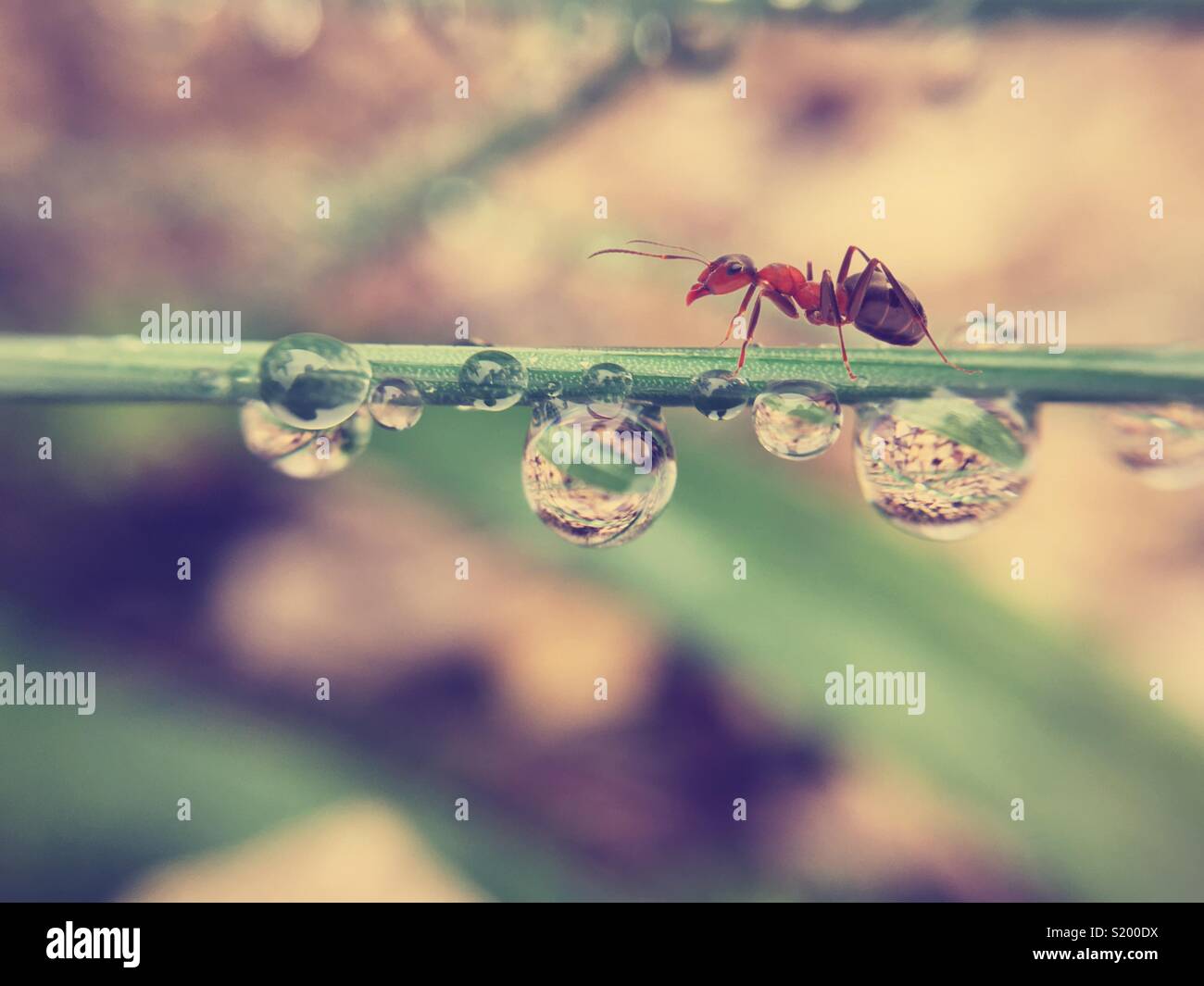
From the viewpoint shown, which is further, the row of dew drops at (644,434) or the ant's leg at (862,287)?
the ant's leg at (862,287)

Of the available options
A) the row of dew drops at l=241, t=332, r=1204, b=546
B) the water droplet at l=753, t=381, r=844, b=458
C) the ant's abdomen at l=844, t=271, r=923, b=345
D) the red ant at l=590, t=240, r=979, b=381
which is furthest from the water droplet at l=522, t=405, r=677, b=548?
the ant's abdomen at l=844, t=271, r=923, b=345

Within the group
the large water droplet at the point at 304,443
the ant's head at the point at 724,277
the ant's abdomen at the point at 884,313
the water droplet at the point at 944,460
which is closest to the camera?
the water droplet at the point at 944,460

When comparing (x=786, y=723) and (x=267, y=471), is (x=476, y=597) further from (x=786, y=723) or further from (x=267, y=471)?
(x=786, y=723)

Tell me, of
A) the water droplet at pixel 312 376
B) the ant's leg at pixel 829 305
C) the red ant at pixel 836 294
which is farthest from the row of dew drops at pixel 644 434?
the ant's leg at pixel 829 305

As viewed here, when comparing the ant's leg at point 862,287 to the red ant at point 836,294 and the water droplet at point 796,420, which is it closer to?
the red ant at point 836,294

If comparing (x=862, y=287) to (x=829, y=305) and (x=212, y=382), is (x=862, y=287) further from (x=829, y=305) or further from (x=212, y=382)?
(x=212, y=382)

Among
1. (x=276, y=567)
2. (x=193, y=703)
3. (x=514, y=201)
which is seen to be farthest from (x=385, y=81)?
(x=193, y=703)
